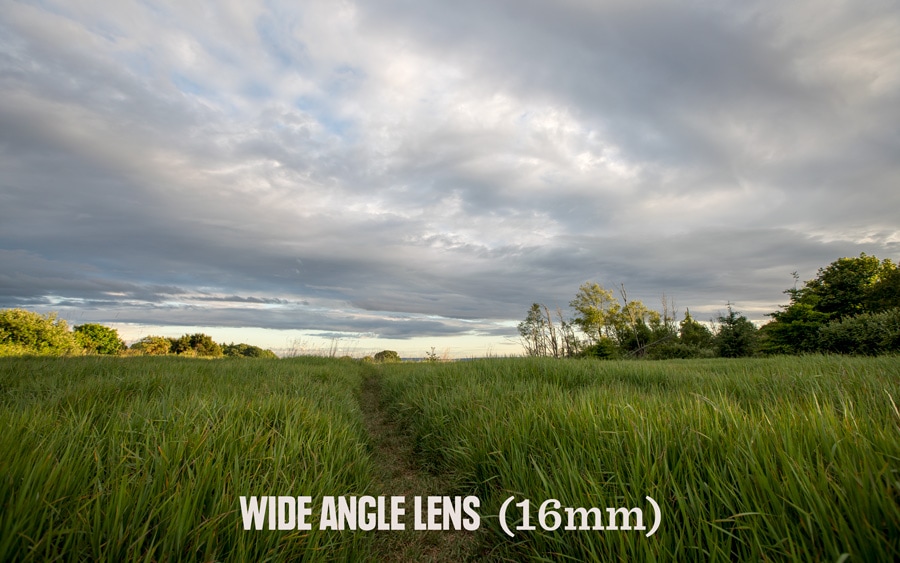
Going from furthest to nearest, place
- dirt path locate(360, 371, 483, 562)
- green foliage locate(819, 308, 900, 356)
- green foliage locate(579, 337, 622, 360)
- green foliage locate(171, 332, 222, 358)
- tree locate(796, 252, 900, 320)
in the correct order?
green foliage locate(579, 337, 622, 360)
green foliage locate(171, 332, 222, 358)
tree locate(796, 252, 900, 320)
green foliage locate(819, 308, 900, 356)
dirt path locate(360, 371, 483, 562)

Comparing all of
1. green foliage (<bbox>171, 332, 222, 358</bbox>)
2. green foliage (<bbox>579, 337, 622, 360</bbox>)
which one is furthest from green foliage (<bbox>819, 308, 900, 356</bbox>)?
green foliage (<bbox>171, 332, 222, 358</bbox>)

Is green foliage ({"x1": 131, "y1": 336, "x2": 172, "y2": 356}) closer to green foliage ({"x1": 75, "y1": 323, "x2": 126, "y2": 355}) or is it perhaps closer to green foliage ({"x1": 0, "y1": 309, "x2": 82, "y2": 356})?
green foliage ({"x1": 75, "y1": 323, "x2": 126, "y2": 355})

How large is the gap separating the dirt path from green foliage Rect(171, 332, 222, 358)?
20.9 meters

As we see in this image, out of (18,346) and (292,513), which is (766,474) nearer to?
(292,513)

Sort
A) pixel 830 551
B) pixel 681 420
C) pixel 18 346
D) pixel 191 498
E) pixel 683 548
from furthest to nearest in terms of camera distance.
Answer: pixel 18 346 < pixel 681 420 < pixel 191 498 < pixel 683 548 < pixel 830 551

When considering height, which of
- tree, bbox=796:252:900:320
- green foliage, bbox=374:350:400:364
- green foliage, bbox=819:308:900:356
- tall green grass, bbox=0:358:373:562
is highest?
tree, bbox=796:252:900:320

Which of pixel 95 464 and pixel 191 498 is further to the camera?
pixel 95 464

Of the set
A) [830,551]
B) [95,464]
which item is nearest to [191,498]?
[95,464]

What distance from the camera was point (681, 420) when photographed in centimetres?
251

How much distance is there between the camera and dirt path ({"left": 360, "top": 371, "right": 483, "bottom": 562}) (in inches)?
97.0

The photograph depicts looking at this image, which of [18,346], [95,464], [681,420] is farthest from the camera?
[18,346]

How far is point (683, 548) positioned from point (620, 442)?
785mm

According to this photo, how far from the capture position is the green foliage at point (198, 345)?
71.0 ft

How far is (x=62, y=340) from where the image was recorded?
14977mm
